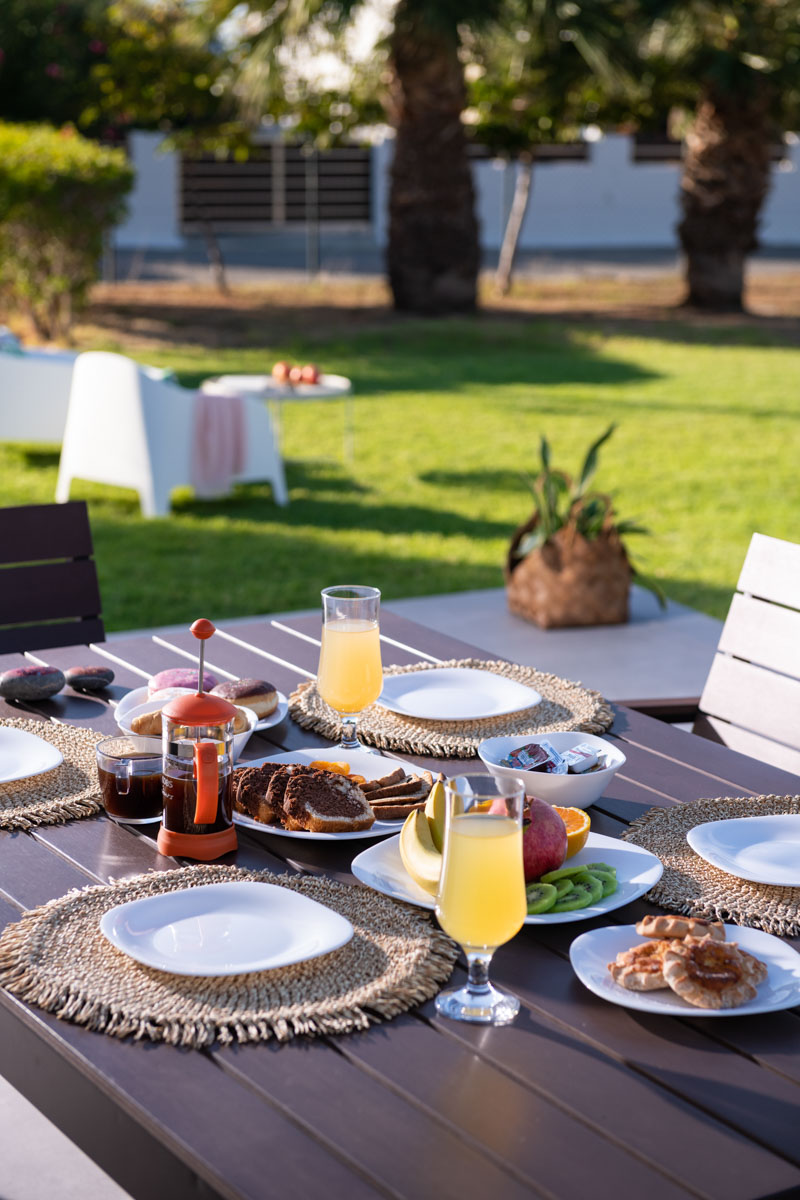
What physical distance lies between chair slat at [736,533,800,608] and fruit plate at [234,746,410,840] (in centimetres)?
100

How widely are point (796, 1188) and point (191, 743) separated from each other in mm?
843

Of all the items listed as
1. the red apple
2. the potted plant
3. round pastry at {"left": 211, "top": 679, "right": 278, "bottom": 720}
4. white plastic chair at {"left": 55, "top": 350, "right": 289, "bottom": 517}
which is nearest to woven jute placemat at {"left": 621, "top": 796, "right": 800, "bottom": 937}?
the red apple

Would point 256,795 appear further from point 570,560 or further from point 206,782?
point 570,560

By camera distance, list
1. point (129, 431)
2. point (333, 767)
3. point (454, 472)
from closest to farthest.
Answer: point (333, 767) < point (129, 431) < point (454, 472)

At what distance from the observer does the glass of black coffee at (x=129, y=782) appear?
1868mm

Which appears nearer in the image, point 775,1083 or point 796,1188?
point 796,1188

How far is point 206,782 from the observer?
5.71 feet

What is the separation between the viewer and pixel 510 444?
8859 mm

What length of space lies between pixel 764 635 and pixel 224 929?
5.03ft

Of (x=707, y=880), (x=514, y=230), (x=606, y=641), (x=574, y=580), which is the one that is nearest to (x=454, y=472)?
(x=574, y=580)

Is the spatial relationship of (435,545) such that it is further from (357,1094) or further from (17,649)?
(357,1094)

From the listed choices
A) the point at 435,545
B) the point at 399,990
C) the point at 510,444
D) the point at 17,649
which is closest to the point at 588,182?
the point at 510,444

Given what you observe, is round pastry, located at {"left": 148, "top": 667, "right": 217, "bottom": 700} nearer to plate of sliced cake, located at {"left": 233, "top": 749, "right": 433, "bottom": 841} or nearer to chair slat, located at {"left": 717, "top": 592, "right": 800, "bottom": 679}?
plate of sliced cake, located at {"left": 233, "top": 749, "right": 433, "bottom": 841}

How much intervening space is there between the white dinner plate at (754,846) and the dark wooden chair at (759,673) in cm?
77
